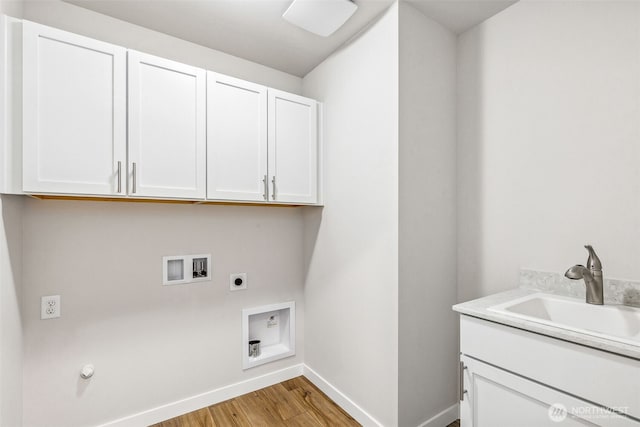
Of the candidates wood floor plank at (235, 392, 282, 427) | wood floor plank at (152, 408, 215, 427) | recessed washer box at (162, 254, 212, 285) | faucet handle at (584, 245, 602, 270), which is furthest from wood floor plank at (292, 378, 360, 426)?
faucet handle at (584, 245, 602, 270)

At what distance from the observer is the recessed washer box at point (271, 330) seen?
224 cm

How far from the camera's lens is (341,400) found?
2.02 meters

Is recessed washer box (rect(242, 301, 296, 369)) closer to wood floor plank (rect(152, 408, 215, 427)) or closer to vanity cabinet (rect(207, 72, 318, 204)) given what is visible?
wood floor plank (rect(152, 408, 215, 427))

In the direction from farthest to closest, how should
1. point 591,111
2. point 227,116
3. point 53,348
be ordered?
point 227,116, point 53,348, point 591,111

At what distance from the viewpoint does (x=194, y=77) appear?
1734 mm

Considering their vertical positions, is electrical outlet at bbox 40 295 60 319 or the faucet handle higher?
the faucet handle

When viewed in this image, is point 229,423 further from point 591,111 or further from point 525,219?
point 591,111

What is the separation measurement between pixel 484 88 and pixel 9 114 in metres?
2.41

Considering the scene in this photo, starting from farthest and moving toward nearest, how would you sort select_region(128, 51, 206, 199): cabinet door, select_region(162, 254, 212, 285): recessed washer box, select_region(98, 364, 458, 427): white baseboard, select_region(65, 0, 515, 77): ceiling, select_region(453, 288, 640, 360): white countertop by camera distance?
select_region(162, 254, 212, 285): recessed washer box < select_region(98, 364, 458, 427): white baseboard < select_region(65, 0, 515, 77): ceiling < select_region(128, 51, 206, 199): cabinet door < select_region(453, 288, 640, 360): white countertop

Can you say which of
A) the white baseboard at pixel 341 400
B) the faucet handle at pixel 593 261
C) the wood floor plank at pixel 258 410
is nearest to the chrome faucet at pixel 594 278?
the faucet handle at pixel 593 261

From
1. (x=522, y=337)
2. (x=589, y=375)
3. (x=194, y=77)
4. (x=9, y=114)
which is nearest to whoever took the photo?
(x=589, y=375)

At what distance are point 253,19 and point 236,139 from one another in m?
0.71

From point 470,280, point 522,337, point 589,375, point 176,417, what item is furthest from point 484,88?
point 176,417

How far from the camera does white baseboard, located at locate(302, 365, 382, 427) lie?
1.80 meters
